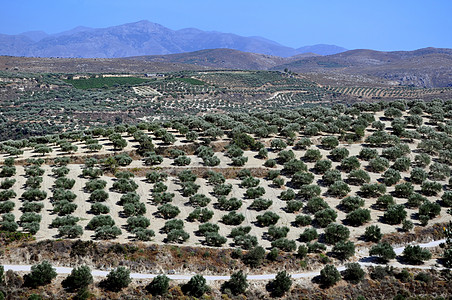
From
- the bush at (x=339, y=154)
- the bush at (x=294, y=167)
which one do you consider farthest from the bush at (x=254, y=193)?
the bush at (x=339, y=154)

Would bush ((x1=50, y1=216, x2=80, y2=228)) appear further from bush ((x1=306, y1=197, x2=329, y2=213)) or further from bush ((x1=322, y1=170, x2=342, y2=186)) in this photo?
bush ((x1=322, y1=170, x2=342, y2=186))

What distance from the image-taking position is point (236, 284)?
16766 millimetres

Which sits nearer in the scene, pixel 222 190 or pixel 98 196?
pixel 98 196

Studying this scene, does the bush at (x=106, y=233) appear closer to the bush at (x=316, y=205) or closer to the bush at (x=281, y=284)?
the bush at (x=281, y=284)

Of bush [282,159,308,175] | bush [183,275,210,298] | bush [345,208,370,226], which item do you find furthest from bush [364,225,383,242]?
bush [183,275,210,298]

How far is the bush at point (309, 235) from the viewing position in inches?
862

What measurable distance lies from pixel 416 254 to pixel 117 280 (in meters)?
15.2

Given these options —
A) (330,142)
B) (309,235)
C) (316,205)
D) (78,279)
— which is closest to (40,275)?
(78,279)

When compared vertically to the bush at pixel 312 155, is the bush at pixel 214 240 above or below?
below

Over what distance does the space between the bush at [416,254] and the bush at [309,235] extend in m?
4.88

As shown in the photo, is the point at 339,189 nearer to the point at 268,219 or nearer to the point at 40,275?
the point at 268,219

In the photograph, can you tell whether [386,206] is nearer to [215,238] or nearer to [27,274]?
[215,238]

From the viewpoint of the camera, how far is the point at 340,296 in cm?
1731

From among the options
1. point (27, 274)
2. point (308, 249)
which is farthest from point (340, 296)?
point (27, 274)
